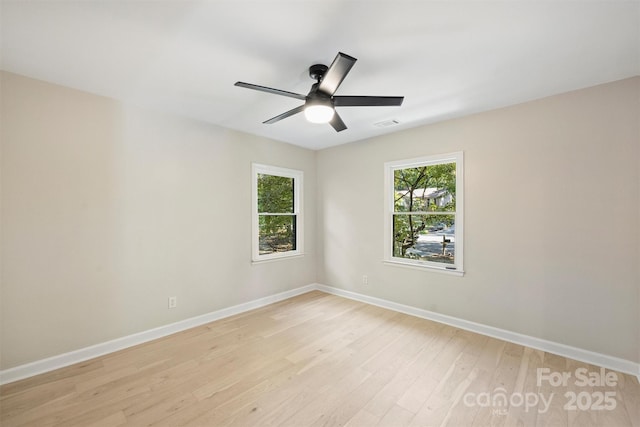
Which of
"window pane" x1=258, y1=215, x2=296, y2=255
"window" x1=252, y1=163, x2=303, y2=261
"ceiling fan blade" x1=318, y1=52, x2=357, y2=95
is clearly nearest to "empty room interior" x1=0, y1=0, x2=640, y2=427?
"ceiling fan blade" x1=318, y1=52, x2=357, y2=95

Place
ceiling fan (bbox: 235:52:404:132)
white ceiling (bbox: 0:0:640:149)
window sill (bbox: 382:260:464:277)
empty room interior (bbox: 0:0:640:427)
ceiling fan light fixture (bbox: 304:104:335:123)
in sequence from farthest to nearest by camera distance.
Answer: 1. window sill (bbox: 382:260:464:277)
2. ceiling fan light fixture (bbox: 304:104:335:123)
3. ceiling fan (bbox: 235:52:404:132)
4. empty room interior (bbox: 0:0:640:427)
5. white ceiling (bbox: 0:0:640:149)

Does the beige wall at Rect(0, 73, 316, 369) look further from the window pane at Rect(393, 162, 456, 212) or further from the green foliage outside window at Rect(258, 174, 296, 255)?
the window pane at Rect(393, 162, 456, 212)

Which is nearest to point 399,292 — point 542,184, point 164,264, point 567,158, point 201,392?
point 542,184

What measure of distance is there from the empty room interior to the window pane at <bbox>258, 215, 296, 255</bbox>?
32 cm

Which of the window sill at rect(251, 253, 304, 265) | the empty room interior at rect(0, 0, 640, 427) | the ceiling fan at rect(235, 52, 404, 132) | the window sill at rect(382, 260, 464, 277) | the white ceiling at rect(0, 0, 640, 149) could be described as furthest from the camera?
the window sill at rect(251, 253, 304, 265)

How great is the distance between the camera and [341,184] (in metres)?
4.60

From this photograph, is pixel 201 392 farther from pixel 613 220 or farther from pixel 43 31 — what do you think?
pixel 613 220

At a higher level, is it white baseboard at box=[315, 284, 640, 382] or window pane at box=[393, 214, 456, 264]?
window pane at box=[393, 214, 456, 264]

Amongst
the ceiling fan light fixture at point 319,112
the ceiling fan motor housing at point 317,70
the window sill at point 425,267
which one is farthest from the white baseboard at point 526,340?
the ceiling fan motor housing at point 317,70

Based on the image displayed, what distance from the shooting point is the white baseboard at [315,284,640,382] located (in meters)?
2.39

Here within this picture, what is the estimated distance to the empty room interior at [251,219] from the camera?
1827 millimetres

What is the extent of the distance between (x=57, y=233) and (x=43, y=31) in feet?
5.45

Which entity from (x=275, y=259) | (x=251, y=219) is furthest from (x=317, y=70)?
(x=275, y=259)

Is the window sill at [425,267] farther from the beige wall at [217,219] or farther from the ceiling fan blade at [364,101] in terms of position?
the ceiling fan blade at [364,101]
